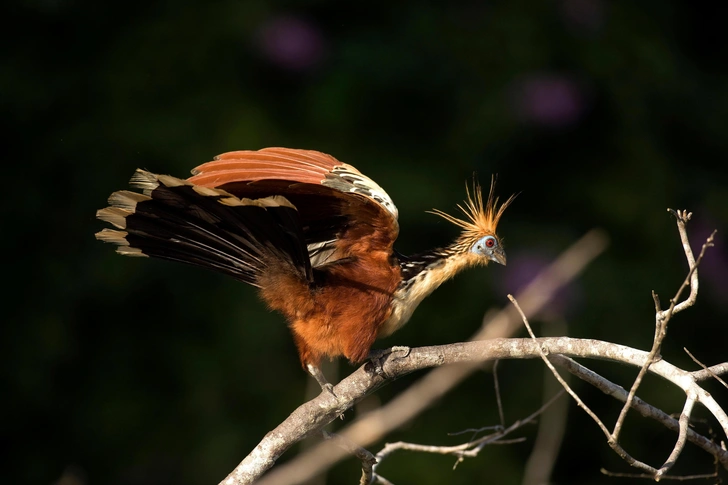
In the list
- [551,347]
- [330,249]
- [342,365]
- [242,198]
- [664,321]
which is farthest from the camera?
[342,365]

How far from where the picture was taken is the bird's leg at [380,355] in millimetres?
2646

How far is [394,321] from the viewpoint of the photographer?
10.0ft

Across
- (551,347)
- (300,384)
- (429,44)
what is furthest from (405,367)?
(429,44)

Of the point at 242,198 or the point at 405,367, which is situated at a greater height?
the point at 242,198

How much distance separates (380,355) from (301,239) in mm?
469

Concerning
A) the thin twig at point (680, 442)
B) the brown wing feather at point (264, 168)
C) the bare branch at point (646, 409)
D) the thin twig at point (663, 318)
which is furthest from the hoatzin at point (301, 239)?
the thin twig at point (680, 442)

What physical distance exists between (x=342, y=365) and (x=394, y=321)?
1627 millimetres

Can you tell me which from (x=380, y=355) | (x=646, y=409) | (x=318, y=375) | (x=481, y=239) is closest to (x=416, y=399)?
(x=646, y=409)

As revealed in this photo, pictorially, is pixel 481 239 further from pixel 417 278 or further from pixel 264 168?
pixel 264 168

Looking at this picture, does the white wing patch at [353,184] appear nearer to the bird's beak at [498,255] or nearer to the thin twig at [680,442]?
the bird's beak at [498,255]

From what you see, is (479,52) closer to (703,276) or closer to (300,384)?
(703,276)

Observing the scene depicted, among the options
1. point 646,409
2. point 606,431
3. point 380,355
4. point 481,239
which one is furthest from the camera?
point 481,239

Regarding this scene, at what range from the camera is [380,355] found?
2.76 m

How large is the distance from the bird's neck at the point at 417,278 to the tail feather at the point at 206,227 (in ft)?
1.24
